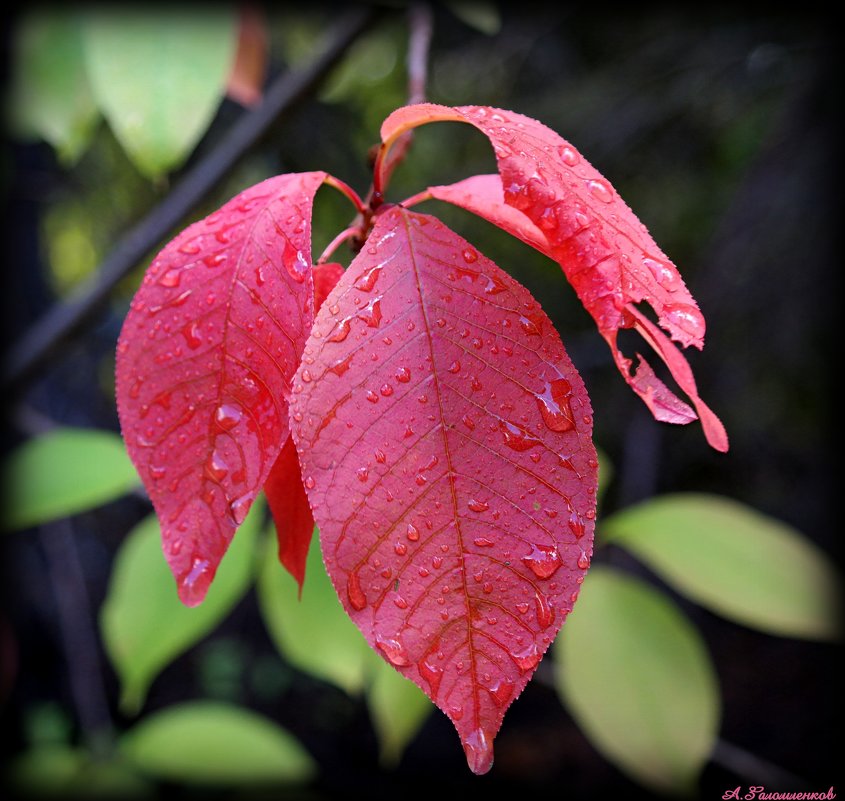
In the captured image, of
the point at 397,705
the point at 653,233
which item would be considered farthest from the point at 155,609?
the point at 653,233

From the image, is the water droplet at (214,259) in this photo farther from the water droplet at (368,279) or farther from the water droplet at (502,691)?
the water droplet at (502,691)

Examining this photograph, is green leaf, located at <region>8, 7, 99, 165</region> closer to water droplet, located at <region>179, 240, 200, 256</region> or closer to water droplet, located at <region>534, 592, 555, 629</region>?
water droplet, located at <region>179, 240, 200, 256</region>

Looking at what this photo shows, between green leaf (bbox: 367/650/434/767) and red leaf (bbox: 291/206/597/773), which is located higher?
red leaf (bbox: 291/206/597/773)

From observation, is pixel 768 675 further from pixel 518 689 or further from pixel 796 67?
pixel 518 689

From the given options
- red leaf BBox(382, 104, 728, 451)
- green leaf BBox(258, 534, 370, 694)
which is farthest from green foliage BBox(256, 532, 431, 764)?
red leaf BBox(382, 104, 728, 451)

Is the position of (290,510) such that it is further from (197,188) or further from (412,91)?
(197,188)

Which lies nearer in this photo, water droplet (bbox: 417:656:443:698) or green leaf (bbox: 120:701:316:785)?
water droplet (bbox: 417:656:443:698)
